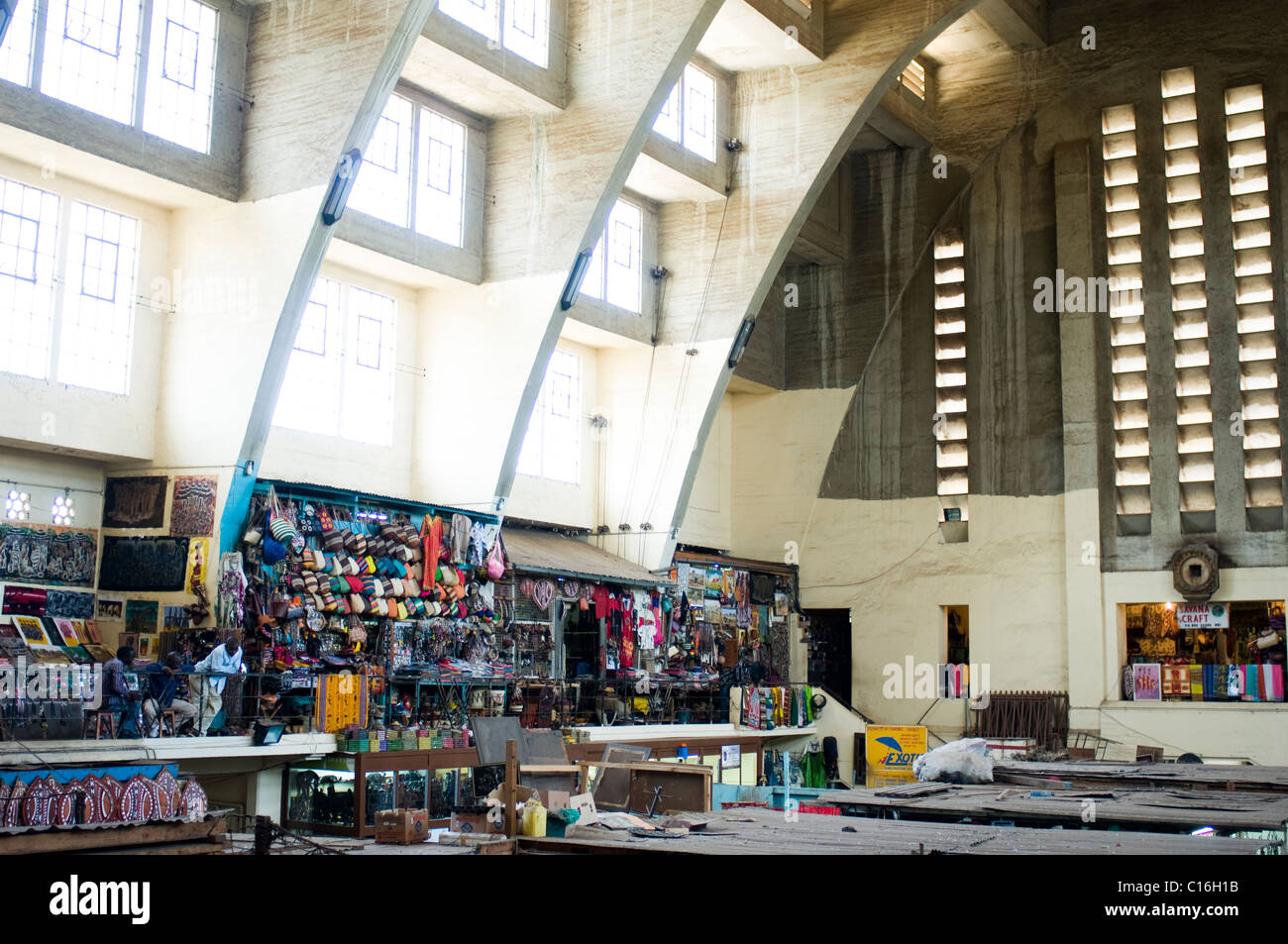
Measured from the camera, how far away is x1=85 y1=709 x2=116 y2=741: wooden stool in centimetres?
1563

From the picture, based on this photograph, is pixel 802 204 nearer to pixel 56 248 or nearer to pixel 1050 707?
pixel 1050 707

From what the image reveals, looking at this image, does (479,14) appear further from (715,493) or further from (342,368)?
(715,493)

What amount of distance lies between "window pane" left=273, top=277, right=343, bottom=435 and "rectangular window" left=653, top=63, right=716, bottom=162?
26.9 ft

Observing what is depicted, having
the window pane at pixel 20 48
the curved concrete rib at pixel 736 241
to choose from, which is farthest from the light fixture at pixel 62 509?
the curved concrete rib at pixel 736 241

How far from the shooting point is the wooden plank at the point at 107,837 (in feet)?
39.0

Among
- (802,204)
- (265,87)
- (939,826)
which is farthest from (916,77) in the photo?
(939,826)

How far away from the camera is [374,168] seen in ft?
73.9

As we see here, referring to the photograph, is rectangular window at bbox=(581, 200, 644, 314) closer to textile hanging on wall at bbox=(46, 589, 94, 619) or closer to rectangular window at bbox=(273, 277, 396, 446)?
rectangular window at bbox=(273, 277, 396, 446)

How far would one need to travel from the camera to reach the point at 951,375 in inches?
1231

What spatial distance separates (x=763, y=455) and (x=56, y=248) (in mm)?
19007

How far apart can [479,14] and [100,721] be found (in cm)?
1349

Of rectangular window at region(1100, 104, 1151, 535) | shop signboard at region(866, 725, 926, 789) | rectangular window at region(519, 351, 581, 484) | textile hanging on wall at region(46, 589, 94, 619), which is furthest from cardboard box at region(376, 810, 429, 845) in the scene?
rectangular window at region(1100, 104, 1151, 535)

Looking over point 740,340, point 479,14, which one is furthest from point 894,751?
point 479,14

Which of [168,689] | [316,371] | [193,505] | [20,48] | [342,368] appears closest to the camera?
[168,689]
